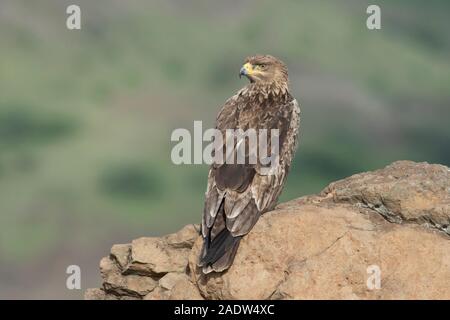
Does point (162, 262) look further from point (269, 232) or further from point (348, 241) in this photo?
point (348, 241)

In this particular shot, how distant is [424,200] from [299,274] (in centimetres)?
274

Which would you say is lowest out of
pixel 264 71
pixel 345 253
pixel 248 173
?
pixel 345 253

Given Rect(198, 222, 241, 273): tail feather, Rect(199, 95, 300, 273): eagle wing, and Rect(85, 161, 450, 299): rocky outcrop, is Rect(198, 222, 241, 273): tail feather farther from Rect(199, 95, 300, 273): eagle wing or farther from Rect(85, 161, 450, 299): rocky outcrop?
Rect(85, 161, 450, 299): rocky outcrop

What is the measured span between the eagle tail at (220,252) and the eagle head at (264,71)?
12.0ft

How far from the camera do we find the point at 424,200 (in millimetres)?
13273

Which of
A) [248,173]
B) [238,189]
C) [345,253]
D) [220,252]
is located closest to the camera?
[345,253]

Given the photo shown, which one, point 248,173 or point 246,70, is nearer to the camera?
point 248,173

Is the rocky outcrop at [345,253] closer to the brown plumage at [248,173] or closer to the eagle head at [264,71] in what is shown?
the brown plumage at [248,173]

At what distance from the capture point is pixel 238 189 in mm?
13305

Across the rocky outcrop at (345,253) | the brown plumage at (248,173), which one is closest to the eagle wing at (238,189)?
the brown plumage at (248,173)

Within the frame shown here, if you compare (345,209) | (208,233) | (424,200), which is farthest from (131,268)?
(424,200)

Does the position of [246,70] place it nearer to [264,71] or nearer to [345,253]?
[264,71]

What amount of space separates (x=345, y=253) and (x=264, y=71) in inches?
176

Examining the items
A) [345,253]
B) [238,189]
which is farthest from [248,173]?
[345,253]
